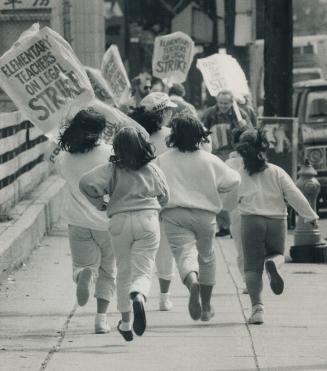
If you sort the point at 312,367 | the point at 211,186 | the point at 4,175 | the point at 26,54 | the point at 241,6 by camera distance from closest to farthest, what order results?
the point at 312,367
the point at 211,186
the point at 26,54
the point at 4,175
the point at 241,6

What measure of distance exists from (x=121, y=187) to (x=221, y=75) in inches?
308

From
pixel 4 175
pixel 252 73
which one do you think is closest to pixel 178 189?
pixel 4 175

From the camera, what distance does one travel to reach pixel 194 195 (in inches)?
364

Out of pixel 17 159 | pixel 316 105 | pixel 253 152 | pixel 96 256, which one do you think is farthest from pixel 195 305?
pixel 316 105

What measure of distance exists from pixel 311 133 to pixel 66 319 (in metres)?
8.99

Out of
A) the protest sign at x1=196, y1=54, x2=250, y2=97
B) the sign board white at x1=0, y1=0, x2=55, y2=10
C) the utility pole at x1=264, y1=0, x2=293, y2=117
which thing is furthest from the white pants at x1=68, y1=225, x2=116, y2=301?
the sign board white at x1=0, y1=0, x2=55, y2=10

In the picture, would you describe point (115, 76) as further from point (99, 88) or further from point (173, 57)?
point (99, 88)

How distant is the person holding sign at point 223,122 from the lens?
15.5m

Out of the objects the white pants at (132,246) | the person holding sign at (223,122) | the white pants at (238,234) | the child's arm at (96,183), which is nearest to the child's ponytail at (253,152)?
the white pants at (238,234)

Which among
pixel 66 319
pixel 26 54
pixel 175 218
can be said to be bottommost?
pixel 66 319

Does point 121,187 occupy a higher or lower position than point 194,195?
higher

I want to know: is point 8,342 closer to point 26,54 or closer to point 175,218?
point 175,218

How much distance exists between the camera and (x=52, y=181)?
1833 cm

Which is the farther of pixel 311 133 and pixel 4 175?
pixel 311 133
